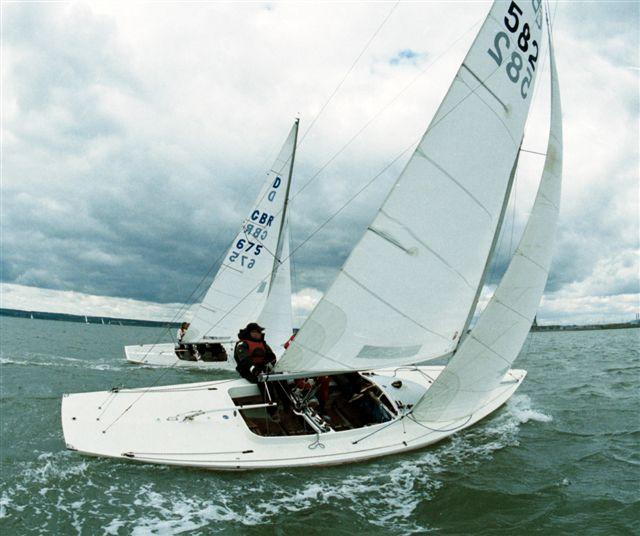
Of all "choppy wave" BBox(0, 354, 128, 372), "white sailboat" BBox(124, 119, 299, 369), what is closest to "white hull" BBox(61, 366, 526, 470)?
"white sailboat" BBox(124, 119, 299, 369)

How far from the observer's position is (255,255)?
15.1 m

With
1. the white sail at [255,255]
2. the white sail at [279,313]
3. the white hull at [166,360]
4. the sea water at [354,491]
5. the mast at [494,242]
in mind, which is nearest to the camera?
the sea water at [354,491]

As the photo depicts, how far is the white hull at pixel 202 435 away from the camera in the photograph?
570 centimetres

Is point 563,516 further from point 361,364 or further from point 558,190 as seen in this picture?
point 558,190

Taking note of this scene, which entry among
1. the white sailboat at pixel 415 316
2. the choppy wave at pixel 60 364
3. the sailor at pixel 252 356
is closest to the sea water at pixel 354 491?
the white sailboat at pixel 415 316

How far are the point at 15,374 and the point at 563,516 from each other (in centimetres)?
1514

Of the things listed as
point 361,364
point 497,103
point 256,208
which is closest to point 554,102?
point 497,103

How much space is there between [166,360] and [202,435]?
484 inches

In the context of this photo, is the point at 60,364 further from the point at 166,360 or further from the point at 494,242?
the point at 494,242

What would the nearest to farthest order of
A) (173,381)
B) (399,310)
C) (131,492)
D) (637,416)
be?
1. (131,492)
2. (399,310)
3. (637,416)
4. (173,381)

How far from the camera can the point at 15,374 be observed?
A: 13.8 m

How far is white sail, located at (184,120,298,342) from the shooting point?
49.1 feet

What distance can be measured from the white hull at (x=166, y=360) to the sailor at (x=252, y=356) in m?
9.46

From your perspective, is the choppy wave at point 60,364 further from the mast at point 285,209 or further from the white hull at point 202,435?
the white hull at point 202,435
